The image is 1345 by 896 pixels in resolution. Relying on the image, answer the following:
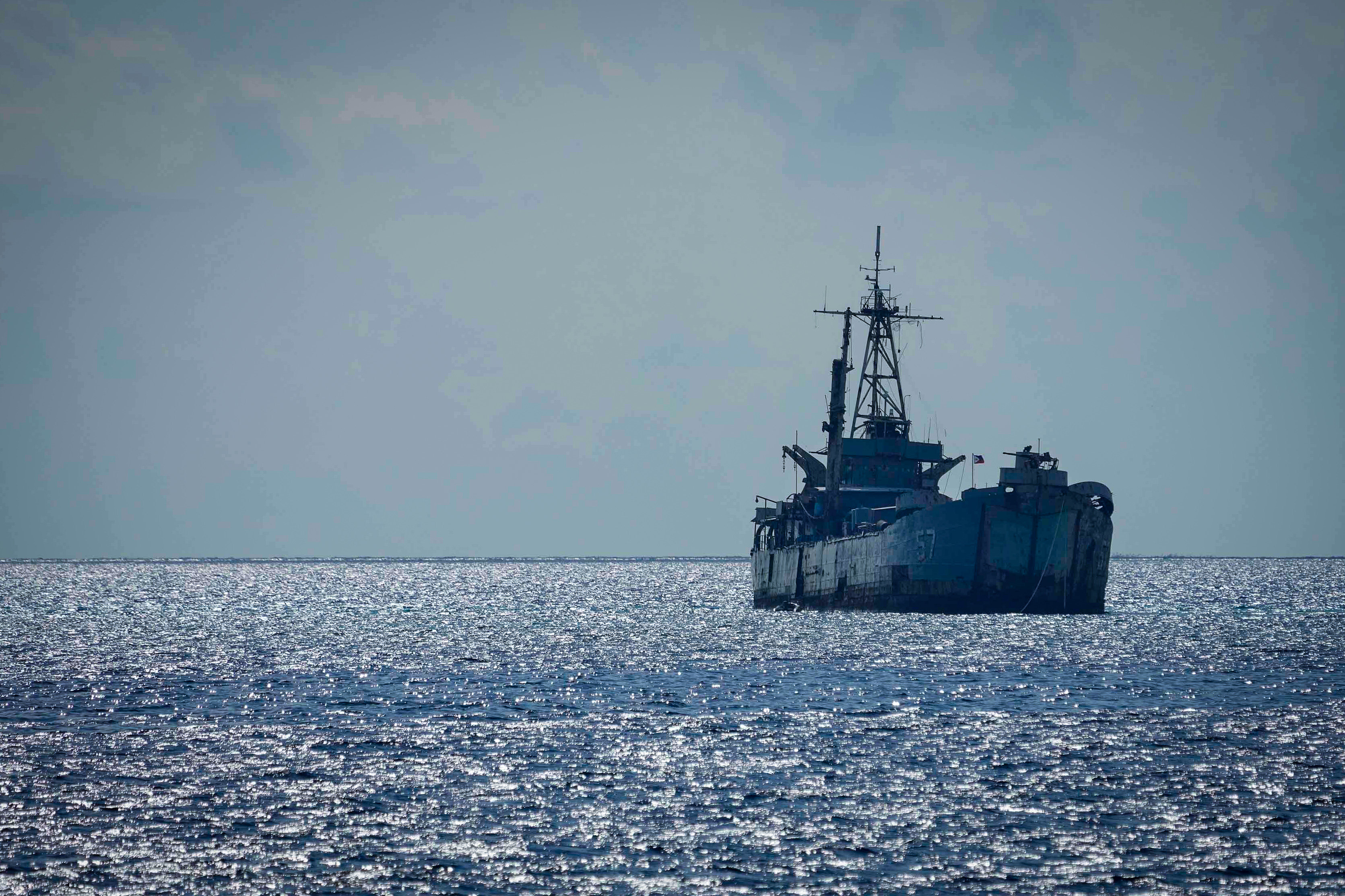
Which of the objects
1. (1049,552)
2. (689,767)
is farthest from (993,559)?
(689,767)

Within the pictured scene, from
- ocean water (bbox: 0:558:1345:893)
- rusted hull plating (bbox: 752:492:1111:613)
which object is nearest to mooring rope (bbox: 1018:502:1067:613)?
rusted hull plating (bbox: 752:492:1111:613)

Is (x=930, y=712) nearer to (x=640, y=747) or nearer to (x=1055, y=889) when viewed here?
→ (x=640, y=747)

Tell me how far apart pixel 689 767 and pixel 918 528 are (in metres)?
34.3

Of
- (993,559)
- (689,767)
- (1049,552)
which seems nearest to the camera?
(689,767)

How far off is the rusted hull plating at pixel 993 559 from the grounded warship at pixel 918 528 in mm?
54

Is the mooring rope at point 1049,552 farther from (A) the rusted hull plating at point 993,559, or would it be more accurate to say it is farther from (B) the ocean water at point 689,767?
(B) the ocean water at point 689,767

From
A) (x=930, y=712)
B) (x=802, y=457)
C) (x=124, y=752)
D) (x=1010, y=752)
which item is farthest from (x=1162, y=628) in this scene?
(x=124, y=752)

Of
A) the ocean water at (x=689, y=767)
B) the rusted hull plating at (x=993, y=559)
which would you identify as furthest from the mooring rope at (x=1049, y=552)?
the ocean water at (x=689, y=767)

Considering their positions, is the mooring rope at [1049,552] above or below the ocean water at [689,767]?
above

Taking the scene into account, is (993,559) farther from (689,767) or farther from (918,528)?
(689,767)

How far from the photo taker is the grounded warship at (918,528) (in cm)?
5766

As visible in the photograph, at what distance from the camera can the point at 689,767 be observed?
86.5ft

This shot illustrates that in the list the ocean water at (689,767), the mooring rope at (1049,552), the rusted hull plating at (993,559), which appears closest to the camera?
the ocean water at (689,767)

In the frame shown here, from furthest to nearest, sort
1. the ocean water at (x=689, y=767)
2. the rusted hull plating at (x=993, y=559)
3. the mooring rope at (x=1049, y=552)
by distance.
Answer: the mooring rope at (x=1049, y=552) → the rusted hull plating at (x=993, y=559) → the ocean water at (x=689, y=767)
